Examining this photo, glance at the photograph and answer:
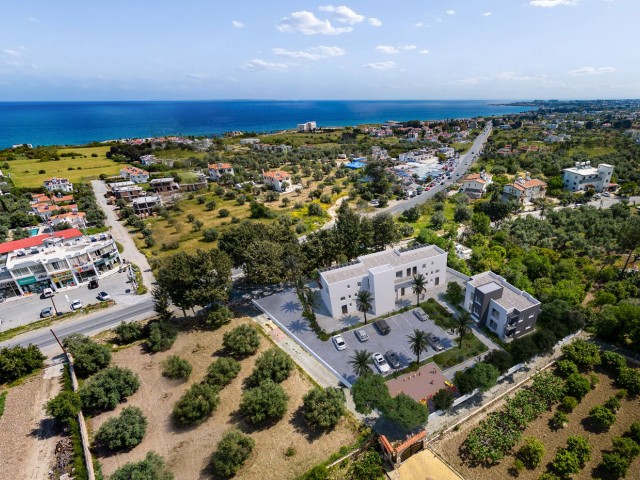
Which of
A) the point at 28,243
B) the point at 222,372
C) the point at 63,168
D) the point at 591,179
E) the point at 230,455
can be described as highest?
the point at 63,168

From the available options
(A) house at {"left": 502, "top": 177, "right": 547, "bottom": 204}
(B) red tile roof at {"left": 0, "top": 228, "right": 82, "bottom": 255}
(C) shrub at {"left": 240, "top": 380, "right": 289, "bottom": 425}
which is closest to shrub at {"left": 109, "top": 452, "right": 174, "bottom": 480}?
(C) shrub at {"left": 240, "top": 380, "right": 289, "bottom": 425}

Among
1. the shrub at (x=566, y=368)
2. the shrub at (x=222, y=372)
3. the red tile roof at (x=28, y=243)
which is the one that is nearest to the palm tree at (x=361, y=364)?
the shrub at (x=222, y=372)

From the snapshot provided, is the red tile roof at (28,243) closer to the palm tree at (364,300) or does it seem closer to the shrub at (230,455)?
the shrub at (230,455)

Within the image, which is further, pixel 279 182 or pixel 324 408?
pixel 279 182

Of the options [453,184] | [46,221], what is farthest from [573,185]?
[46,221]

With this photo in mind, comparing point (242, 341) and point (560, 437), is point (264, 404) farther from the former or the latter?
point (560, 437)

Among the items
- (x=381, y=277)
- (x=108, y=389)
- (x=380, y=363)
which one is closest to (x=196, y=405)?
(x=108, y=389)

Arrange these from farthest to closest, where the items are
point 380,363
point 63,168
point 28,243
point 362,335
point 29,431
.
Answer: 1. point 63,168
2. point 28,243
3. point 362,335
4. point 380,363
5. point 29,431
